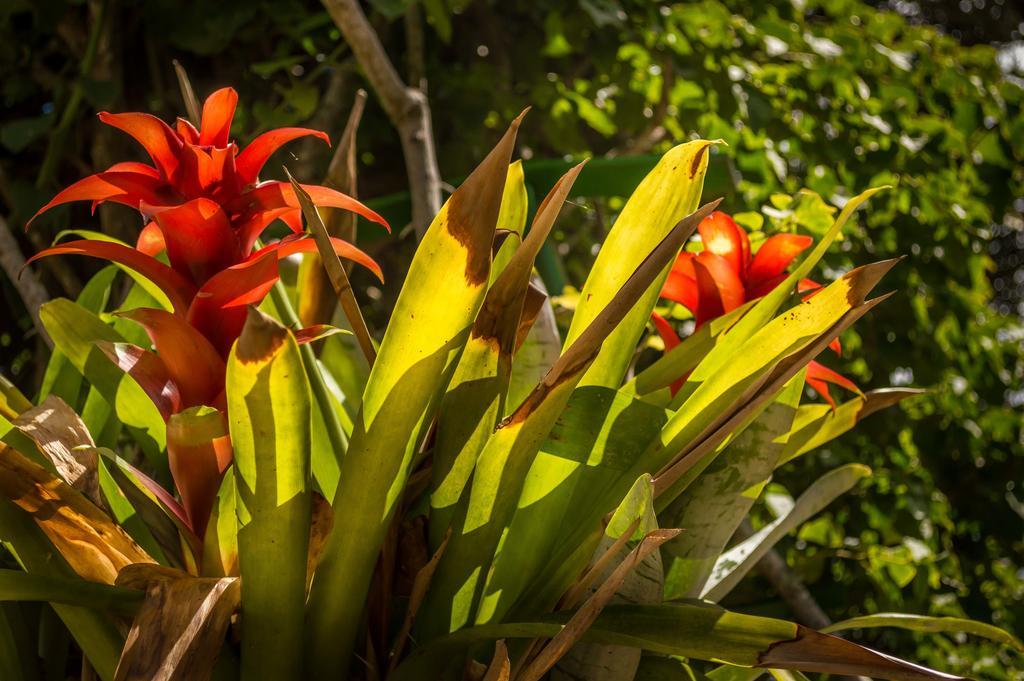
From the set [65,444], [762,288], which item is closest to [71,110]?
[65,444]

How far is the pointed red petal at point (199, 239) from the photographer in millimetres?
425

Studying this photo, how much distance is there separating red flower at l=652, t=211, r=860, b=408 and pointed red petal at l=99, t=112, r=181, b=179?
32cm

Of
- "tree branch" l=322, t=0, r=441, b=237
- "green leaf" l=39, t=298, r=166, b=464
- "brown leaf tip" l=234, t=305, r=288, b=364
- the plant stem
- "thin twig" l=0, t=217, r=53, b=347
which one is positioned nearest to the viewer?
"brown leaf tip" l=234, t=305, r=288, b=364

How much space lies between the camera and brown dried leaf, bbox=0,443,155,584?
1.36 ft

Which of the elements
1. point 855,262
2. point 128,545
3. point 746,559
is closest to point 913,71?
point 855,262

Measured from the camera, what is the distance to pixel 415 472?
49cm

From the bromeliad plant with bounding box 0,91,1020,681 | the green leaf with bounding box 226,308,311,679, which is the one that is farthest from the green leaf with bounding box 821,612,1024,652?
the green leaf with bounding box 226,308,311,679

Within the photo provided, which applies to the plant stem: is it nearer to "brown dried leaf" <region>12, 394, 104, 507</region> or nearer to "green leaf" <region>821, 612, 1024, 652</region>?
"brown dried leaf" <region>12, 394, 104, 507</region>

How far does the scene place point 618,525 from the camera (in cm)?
41

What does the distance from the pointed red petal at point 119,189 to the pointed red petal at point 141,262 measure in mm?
24

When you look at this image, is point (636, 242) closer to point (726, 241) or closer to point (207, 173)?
point (726, 241)

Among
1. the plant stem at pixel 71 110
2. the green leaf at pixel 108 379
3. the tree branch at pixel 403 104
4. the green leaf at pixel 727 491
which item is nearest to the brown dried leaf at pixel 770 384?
the green leaf at pixel 727 491

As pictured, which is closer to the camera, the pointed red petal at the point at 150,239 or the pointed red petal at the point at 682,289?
the pointed red petal at the point at 150,239

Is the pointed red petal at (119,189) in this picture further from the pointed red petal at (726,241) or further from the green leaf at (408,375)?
the pointed red petal at (726,241)
